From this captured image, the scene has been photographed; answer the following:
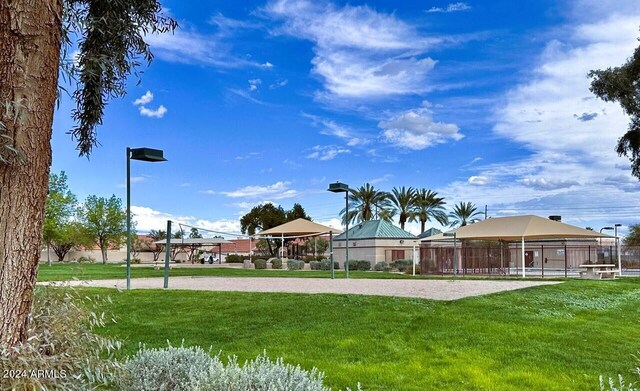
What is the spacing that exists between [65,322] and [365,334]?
4679 mm

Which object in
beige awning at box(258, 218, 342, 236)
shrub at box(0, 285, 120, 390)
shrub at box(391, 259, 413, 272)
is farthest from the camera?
beige awning at box(258, 218, 342, 236)

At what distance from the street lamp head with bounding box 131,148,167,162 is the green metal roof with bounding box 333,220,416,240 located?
2719 centimetres

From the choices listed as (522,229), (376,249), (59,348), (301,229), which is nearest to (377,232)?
(376,249)

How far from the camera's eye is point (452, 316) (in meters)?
8.61

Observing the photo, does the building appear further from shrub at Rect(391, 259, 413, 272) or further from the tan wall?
shrub at Rect(391, 259, 413, 272)

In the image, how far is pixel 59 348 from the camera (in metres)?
3.34

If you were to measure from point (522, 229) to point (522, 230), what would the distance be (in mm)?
123

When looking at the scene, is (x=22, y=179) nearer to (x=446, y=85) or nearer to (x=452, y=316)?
(x=452, y=316)

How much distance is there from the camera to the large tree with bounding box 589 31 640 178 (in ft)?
75.6

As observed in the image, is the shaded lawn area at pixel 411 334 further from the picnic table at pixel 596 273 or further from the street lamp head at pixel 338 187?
the picnic table at pixel 596 273

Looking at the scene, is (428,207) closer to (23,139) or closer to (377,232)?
(377,232)

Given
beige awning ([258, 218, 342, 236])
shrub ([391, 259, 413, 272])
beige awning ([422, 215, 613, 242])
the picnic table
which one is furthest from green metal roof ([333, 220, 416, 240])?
the picnic table

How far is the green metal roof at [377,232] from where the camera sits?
39.4 m

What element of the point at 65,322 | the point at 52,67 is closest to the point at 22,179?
the point at 52,67
